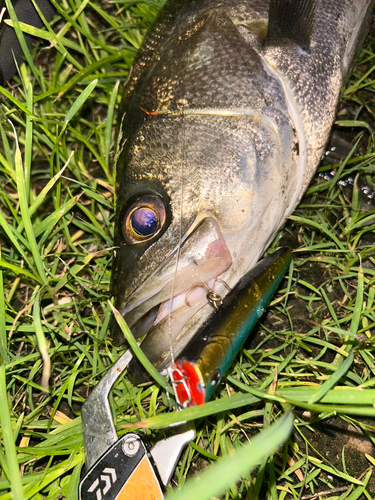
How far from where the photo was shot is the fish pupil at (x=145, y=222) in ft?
6.27

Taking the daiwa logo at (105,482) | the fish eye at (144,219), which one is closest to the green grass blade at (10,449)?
the daiwa logo at (105,482)

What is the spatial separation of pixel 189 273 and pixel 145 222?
32cm

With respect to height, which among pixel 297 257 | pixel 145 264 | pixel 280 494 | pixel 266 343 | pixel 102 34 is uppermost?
pixel 102 34

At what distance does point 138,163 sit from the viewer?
1.98 metres

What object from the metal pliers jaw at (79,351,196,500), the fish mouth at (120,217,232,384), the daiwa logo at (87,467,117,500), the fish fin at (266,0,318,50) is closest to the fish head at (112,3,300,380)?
the fish mouth at (120,217,232,384)

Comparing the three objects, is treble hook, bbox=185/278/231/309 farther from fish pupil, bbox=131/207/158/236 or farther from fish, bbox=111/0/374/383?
fish pupil, bbox=131/207/158/236

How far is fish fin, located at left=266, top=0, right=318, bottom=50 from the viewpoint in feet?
6.43

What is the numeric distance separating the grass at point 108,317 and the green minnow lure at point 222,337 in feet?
0.33

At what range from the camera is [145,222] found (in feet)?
6.29

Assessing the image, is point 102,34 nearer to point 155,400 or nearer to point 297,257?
point 297,257

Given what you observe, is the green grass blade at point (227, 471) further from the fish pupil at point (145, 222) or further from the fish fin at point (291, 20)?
the fish fin at point (291, 20)

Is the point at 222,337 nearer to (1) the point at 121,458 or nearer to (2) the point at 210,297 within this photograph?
(2) the point at 210,297

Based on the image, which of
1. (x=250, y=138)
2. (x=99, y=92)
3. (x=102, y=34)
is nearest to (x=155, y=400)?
(x=250, y=138)

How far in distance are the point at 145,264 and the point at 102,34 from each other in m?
1.85
